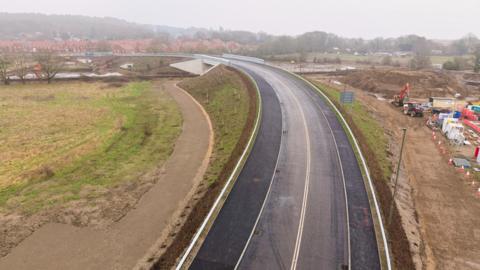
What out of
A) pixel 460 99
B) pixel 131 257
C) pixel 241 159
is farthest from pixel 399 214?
pixel 460 99

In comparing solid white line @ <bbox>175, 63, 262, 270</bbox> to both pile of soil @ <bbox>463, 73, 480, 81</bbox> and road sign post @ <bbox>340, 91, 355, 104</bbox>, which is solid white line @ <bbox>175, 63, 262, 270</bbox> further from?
pile of soil @ <bbox>463, 73, 480, 81</bbox>

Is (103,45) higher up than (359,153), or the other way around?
(103,45)

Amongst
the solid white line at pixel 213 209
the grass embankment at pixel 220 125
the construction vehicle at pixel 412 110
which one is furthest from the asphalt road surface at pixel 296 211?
the construction vehicle at pixel 412 110

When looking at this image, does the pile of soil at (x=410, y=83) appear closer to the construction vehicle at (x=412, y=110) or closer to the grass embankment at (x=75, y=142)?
the construction vehicle at (x=412, y=110)

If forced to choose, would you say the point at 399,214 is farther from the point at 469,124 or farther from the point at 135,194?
the point at 469,124

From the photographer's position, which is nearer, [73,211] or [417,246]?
[417,246]

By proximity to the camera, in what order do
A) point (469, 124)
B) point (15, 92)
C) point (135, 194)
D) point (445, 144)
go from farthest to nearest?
1. point (15, 92)
2. point (469, 124)
3. point (445, 144)
4. point (135, 194)

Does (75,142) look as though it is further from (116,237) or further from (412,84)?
(412,84)
